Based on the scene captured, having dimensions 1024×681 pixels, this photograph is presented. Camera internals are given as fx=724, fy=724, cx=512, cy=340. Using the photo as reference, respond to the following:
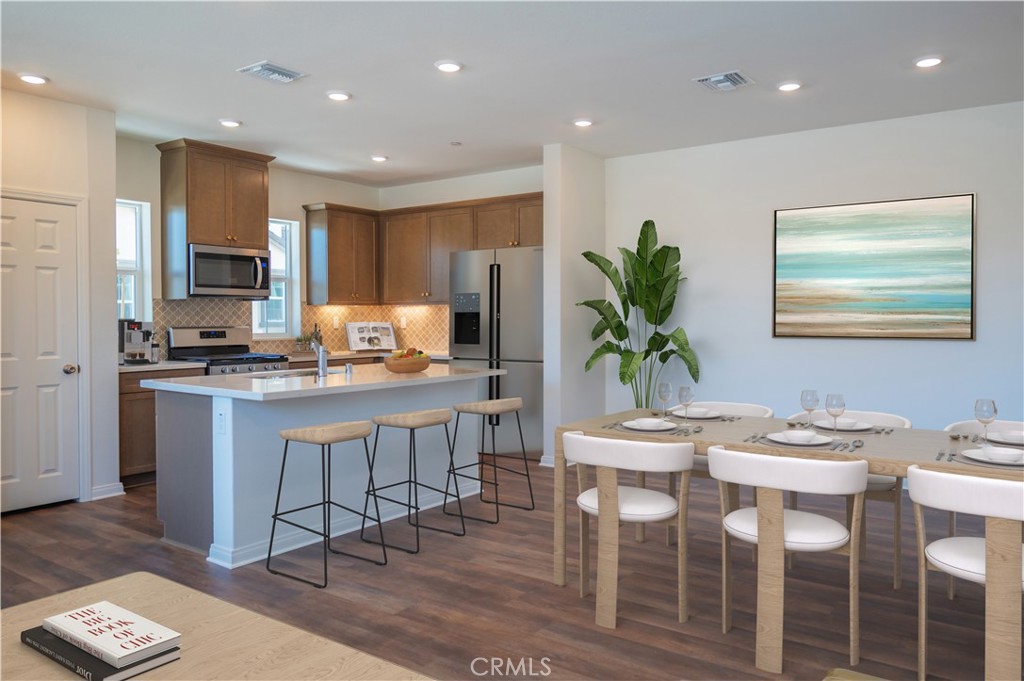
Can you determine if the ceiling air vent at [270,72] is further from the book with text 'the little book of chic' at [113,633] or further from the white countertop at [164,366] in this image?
the book with text 'the little book of chic' at [113,633]

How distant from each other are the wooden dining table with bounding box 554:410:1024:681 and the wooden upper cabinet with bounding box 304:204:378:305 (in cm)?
462

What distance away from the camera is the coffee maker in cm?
584

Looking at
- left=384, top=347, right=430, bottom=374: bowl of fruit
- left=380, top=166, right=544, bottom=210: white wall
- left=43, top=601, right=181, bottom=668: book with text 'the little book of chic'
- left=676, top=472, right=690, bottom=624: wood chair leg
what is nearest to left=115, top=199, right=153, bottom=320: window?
left=384, top=347, right=430, bottom=374: bowl of fruit

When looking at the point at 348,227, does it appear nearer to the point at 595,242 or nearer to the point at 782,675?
the point at 595,242

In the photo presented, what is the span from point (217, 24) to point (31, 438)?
313cm

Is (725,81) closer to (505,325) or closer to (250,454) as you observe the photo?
(505,325)

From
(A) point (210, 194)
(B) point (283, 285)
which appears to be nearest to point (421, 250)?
(B) point (283, 285)

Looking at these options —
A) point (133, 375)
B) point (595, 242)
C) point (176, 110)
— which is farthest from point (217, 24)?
point (595, 242)

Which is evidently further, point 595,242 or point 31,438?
point 595,242

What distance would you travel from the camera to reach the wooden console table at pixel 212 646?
119 centimetres

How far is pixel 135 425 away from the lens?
5559 mm

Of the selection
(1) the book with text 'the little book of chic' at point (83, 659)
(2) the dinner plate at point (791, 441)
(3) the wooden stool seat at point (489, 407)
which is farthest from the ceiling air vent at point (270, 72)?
(1) the book with text 'the little book of chic' at point (83, 659)

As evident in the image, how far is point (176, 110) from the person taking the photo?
5250mm

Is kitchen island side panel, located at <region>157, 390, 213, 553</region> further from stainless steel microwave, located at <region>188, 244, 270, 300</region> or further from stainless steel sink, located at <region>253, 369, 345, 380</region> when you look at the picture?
stainless steel microwave, located at <region>188, 244, 270, 300</region>
